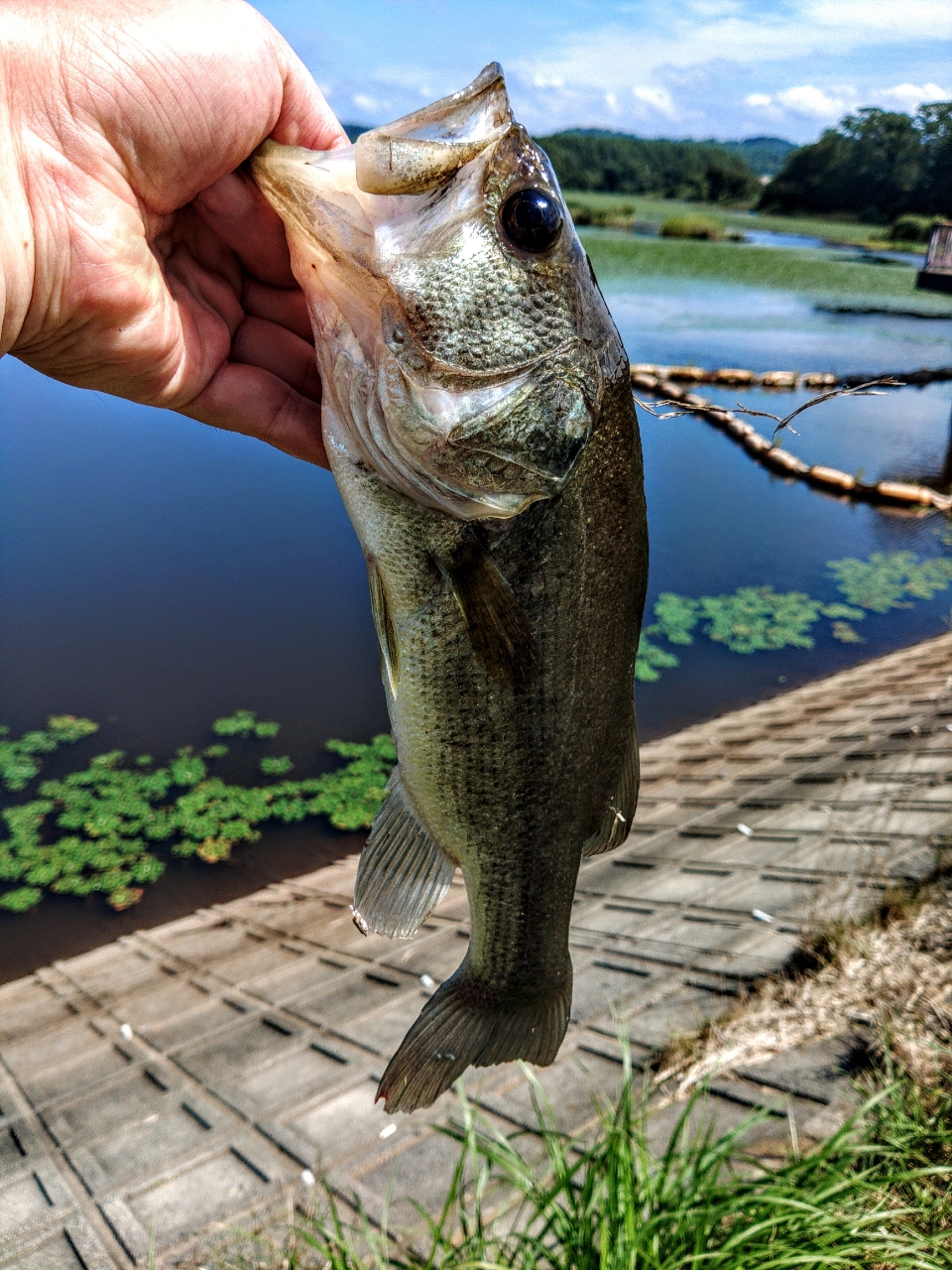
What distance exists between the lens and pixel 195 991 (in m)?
4.30

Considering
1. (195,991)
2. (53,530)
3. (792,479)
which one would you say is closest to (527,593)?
(195,991)

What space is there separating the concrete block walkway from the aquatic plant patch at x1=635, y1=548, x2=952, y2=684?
2.88 meters

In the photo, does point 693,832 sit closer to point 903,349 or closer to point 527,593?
point 527,593

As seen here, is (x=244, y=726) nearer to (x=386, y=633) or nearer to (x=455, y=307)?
(x=386, y=633)

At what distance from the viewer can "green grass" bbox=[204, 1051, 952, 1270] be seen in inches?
86.9

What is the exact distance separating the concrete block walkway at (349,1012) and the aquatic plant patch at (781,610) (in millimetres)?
2877

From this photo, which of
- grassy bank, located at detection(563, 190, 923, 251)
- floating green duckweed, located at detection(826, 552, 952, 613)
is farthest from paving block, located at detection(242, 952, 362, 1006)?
grassy bank, located at detection(563, 190, 923, 251)

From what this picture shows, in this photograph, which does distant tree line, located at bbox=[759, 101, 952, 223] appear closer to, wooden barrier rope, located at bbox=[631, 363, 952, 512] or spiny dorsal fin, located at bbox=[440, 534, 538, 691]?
wooden barrier rope, located at bbox=[631, 363, 952, 512]

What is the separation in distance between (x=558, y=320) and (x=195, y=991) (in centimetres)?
386

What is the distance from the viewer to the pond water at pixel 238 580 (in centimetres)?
677

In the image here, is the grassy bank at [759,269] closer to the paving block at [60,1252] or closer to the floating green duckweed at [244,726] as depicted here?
the floating green duckweed at [244,726]

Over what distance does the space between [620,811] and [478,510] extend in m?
0.68

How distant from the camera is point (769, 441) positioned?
38.6ft

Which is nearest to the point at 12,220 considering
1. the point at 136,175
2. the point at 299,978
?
the point at 136,175
